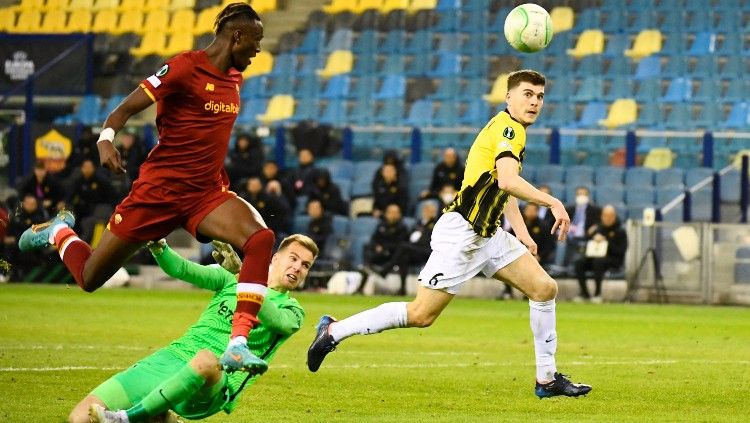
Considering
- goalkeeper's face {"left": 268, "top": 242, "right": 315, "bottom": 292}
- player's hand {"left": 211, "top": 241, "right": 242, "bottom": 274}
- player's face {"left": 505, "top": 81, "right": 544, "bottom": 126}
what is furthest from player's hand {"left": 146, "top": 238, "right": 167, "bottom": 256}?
player's face {"left": 505, "top": 81, "right": 544, "bottom": 126}

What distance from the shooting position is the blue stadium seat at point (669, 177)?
2389 centimetres

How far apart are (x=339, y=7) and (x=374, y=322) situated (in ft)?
70.9

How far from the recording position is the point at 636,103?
26969 millimetres

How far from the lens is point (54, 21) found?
3459cm

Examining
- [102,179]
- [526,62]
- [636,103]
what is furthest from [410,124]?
[102,179]

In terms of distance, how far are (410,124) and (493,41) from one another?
2501mm

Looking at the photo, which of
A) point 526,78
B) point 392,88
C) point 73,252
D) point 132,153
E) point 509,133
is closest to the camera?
point 73,252

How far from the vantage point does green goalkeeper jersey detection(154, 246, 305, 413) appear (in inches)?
303

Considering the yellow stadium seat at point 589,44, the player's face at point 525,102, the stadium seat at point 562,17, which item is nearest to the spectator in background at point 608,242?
the yellow stadium seat at point 589,44

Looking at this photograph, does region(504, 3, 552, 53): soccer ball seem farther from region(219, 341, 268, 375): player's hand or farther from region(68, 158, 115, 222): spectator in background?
region(68, 158, 115, 222): spectator in background

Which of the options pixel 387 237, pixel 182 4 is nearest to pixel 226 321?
pixel 387 237

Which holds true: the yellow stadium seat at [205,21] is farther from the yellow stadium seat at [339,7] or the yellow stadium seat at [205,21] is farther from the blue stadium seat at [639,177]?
the blue stadium seat at [639,177]

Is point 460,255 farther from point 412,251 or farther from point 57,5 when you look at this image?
point 57,5

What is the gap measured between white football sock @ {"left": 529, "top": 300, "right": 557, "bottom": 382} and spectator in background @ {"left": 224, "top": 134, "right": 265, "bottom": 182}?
1498cm
